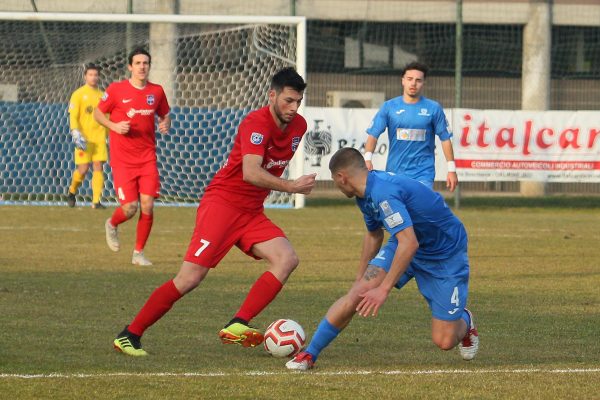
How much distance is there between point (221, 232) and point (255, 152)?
56 cm

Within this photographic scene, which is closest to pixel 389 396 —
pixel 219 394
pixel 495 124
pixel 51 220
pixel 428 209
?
pixel 219 394

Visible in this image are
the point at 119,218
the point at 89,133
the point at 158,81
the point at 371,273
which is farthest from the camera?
the point at 158,81

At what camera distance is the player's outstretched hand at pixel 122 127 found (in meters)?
12.1

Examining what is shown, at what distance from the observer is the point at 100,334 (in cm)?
834

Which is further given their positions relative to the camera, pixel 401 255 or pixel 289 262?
pixel 289 262

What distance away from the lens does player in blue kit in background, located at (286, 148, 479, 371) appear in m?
6.70

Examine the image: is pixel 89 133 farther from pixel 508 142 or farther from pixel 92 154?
pixel 508 142

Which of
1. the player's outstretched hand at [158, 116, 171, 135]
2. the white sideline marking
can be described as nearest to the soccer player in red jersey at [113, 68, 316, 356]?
the white sideline marking

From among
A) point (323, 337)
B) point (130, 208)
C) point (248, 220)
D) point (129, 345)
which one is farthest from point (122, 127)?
point (323, 337)

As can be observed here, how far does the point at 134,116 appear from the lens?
1288cm

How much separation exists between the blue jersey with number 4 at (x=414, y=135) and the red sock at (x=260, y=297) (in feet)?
14.5

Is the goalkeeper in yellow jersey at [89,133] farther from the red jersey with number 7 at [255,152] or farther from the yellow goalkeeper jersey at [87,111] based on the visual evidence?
the red jersey with number 7 at [255,152]

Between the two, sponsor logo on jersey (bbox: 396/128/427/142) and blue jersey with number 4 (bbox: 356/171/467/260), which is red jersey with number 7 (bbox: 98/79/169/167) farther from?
blue jersey with number 4 (bbox: 356/171/467/260)

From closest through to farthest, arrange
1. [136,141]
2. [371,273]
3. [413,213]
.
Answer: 1. [413,213]
2. [371,273]
3. [136,141]
